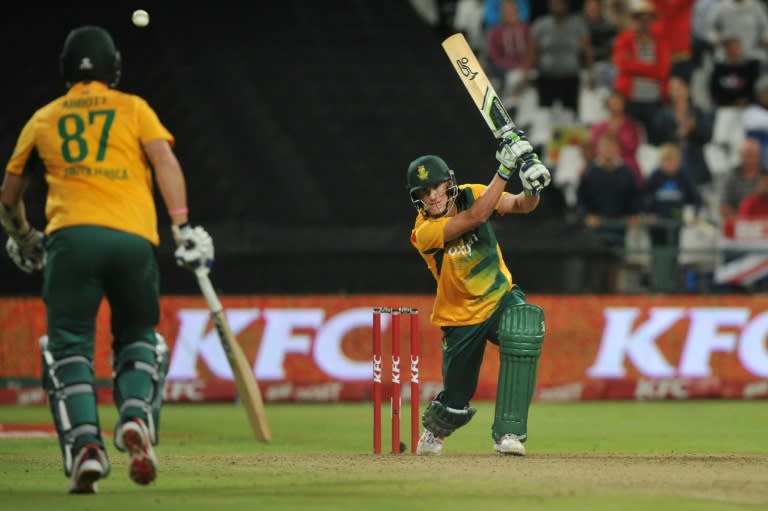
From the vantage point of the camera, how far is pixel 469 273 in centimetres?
941

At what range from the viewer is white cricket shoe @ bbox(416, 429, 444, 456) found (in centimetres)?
965

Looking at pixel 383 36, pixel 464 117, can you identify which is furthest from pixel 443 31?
pixel 464 117

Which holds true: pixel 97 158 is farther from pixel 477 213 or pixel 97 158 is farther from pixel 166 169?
pixel 477 213

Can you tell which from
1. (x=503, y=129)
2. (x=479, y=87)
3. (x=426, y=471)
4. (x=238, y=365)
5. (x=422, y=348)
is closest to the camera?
(x=426, y=471)

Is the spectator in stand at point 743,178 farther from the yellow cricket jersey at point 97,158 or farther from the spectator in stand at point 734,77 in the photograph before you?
the yellow cricket jersey at point 97,158

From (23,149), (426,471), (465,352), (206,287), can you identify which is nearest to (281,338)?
(465,352)

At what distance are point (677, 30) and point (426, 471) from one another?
41.4ft

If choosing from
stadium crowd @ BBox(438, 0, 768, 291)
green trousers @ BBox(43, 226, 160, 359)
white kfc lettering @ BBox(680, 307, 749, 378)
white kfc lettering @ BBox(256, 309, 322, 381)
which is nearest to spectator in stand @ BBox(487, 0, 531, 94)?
stadium crowd @ BBox(438, 0, 768, 291)

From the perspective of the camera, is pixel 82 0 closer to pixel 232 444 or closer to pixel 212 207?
pixel 212 207

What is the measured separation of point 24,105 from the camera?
56.2 ft

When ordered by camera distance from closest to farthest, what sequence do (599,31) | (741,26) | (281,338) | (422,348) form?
(281,338) < (422,348) < (741,26) < (599,31)

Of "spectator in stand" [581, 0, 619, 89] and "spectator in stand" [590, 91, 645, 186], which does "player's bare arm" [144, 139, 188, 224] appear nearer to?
"spectator in stand" [590, 91, 645, 186]

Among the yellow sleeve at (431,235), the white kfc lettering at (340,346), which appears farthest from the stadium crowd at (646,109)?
the yellow sleeve at (431,235)

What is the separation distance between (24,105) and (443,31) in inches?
252
